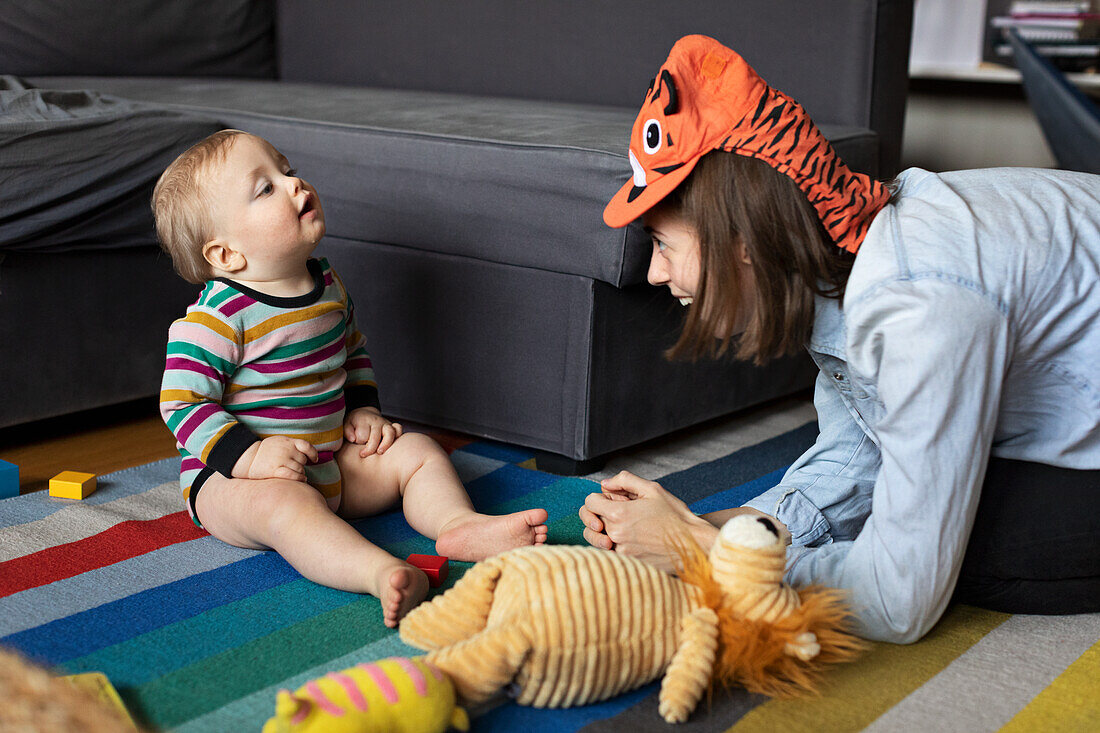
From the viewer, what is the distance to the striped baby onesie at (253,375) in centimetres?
106

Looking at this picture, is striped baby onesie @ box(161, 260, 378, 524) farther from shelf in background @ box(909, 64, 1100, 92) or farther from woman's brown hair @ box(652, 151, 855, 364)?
shelf in background @ box(909, 64, 1100, 92)

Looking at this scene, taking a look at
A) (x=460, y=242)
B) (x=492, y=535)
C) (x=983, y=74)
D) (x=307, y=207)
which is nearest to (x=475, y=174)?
(x=460, y=242)

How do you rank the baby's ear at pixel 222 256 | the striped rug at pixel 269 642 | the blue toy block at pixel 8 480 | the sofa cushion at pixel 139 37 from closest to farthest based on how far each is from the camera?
the striped rug at pixel 269 642
the baby's ear at pixel 222 256
the blue toy block at pixel 8 480
the sofa cushion at pixel 139 37

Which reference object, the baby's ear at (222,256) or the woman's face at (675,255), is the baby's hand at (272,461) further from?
the woman's face at (675,255)

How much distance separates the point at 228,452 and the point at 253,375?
0.31 ft

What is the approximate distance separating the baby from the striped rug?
5 centimetres

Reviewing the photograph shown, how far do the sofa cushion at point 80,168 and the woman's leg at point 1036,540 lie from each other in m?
1.13

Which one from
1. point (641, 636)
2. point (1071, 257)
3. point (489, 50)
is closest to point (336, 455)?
point (641, 636)

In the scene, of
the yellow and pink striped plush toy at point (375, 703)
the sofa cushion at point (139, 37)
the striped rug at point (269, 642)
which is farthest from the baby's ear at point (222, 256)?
the sofa cushion at point (139, 37)

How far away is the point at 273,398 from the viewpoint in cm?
112

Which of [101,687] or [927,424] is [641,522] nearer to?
[927,424]

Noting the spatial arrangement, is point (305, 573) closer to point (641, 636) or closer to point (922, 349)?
point (641, 636)

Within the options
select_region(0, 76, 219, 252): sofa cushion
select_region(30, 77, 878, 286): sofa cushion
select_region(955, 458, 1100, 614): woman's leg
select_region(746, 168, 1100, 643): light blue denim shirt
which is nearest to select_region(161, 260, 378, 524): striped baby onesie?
select_region(30, 77, 878, 286): sofa cushion

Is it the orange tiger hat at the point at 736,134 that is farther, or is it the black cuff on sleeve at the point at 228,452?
the black cuff on sleeve at the point at 228,452
